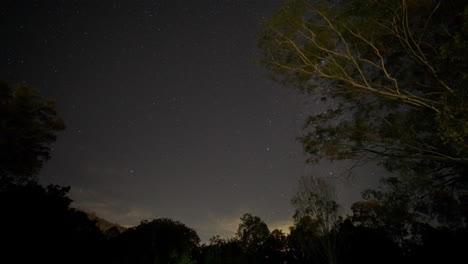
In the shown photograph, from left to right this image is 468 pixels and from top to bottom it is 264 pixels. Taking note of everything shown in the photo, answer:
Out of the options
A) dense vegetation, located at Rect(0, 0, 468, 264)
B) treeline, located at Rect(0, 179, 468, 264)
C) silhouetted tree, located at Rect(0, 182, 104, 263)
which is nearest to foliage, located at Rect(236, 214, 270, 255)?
treeline, located at Rect(0, 179, 468, 264)

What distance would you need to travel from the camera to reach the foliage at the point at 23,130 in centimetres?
1720

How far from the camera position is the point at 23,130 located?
1812 cm

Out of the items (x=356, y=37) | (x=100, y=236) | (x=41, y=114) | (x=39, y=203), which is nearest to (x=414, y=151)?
(x=356, y=37)

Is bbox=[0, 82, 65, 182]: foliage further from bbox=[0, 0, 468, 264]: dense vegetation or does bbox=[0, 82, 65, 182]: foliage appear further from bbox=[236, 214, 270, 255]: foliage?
bbox=[236, 214, 270, 255]: foliage

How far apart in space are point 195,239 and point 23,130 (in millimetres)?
31400

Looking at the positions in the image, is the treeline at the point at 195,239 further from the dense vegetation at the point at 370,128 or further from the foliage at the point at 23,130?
the foliage at the point at 23,130

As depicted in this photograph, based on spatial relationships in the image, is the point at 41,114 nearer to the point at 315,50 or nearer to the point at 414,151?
the point at 315,50

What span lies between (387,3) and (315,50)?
242 cm

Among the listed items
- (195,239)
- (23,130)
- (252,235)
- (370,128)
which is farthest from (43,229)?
(195,239)

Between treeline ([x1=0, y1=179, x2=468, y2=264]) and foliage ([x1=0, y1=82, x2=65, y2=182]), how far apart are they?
343 inches

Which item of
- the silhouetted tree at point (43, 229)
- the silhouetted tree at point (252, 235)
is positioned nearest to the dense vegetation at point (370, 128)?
the silhouetted tree at point (43, 229)

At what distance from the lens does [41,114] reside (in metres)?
19.4

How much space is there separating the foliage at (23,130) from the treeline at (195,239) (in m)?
8.72

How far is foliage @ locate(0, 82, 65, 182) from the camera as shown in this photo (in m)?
17.2
